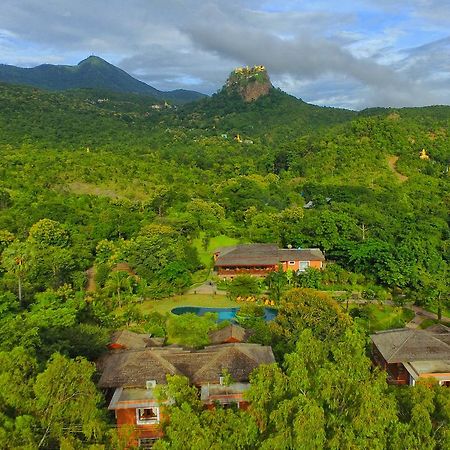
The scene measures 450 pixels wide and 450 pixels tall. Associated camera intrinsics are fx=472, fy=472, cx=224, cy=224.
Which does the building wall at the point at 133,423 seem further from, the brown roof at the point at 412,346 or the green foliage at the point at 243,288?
the green foliage at the point at 243,288

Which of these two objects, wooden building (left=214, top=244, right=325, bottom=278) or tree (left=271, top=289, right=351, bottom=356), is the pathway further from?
tree (left=271, top=289, right=351, bottom=356)

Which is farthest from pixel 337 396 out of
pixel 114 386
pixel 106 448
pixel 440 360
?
pixel 440 360

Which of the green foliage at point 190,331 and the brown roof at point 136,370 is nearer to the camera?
the brown roof at point 136,370

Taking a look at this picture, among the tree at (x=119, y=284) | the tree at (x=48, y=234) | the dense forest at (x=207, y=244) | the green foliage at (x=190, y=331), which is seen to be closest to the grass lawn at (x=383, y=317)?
the dense forest at (x=207, y=244)

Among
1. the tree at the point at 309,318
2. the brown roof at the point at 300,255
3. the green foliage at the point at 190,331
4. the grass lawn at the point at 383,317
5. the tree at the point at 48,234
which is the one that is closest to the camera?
the tree at the point at 309,318

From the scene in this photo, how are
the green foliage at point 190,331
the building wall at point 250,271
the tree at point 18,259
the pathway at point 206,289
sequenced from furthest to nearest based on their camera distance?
the building wall at point 250,271
the pathway at point 206,289
the tree at point 18,259
the green foliage at point 190,331

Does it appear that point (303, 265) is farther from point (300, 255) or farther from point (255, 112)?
point (255, 112)

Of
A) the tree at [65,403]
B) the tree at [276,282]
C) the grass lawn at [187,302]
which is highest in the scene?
the tree at [65,403]
